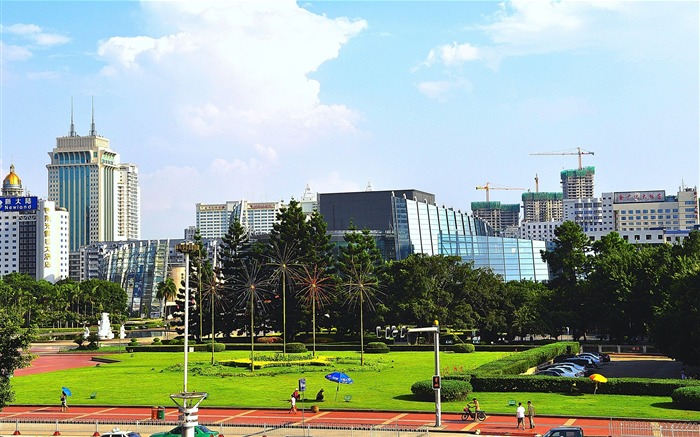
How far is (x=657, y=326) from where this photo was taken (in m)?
60.3

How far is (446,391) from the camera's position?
50.0 m

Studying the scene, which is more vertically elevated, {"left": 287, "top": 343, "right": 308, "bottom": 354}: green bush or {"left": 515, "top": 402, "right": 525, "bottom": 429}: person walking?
{"left": 287, "top": 343, "right": 308, "bottom": 354}: green bush

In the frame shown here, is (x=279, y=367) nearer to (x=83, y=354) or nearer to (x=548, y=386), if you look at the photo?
(x=548, y=386)

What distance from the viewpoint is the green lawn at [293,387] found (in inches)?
1874

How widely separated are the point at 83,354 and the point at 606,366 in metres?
59.3

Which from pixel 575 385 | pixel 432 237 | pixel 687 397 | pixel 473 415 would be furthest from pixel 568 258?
pixel 432 237

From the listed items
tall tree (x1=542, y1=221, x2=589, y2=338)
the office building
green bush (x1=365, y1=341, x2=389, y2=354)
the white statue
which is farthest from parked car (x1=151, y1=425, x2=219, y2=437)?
the office building

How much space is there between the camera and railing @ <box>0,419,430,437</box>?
3953cm

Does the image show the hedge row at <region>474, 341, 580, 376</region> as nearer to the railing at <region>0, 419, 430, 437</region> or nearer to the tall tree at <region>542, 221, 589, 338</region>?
the railing at <region>0, 419, 430, 437</region>

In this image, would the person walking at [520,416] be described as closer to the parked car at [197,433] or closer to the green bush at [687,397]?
the green bush at [687,397]

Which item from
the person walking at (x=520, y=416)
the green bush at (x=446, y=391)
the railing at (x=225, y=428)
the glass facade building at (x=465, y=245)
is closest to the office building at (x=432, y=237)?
the glass facade building at (x=465, y=245)

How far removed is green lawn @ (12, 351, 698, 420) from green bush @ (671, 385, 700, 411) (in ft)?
2.13

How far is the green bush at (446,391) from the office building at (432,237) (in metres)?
105

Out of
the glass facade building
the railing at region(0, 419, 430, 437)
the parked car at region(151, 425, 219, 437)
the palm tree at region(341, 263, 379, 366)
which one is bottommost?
the railing at region(0, 419, 430, 437)
